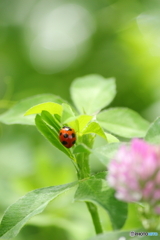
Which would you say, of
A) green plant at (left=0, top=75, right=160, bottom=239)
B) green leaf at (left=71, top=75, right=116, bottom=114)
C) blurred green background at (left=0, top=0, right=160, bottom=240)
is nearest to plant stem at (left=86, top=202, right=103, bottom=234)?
green plant at (left=0, top=75, right=160, bottom=239)

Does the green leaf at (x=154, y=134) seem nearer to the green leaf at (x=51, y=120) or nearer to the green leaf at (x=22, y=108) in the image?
the green leaf at (x=51, y=120)

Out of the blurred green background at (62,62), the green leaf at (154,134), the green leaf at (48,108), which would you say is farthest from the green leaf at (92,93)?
the blurred green background at (62,62)

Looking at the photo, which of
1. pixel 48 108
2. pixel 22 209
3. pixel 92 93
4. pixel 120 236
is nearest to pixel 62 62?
pixel 92 93

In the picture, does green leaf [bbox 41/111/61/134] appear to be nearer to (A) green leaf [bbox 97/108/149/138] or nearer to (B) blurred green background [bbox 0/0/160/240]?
(A) green leaf [bbox 97/108/149/138]

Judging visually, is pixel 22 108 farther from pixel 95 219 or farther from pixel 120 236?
pixel 120 236

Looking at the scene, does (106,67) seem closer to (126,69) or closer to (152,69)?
(126,69)

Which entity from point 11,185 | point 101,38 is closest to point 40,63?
point 101,38
